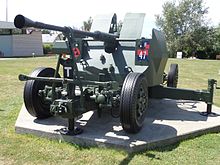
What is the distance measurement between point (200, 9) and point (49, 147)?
1737 inches

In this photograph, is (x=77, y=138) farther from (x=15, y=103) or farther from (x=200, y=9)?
(x=200, y=9)

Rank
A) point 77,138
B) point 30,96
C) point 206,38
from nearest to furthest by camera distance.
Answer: point 77,138
point 30,96
point 206,38

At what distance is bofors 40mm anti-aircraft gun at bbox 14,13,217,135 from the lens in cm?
464

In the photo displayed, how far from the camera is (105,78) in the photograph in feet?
19.1

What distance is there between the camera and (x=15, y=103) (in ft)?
25.5

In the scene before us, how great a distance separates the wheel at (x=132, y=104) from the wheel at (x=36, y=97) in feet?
4.73

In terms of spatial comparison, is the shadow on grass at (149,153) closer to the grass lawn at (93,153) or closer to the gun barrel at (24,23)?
the grass lawn at (93,153)

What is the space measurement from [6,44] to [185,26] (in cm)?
2236

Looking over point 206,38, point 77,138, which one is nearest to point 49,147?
point 77,138

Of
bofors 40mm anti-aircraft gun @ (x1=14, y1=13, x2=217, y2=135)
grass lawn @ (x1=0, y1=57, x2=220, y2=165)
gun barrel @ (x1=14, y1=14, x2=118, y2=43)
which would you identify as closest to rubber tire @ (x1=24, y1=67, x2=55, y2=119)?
bofors 40mm anti-aircraft gun @ (x1=14, y1=13, x2=217, y2=135)

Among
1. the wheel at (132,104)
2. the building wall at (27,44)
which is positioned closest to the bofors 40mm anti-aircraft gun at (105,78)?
the wheel at (132,104)

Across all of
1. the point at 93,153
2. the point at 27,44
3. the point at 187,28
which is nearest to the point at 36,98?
the point at 93,153

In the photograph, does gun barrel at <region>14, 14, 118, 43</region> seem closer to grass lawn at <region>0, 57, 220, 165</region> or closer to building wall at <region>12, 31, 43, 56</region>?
grass lawn at <region>0, 57, 220, 165</region>

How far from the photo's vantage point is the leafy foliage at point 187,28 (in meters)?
43.7
